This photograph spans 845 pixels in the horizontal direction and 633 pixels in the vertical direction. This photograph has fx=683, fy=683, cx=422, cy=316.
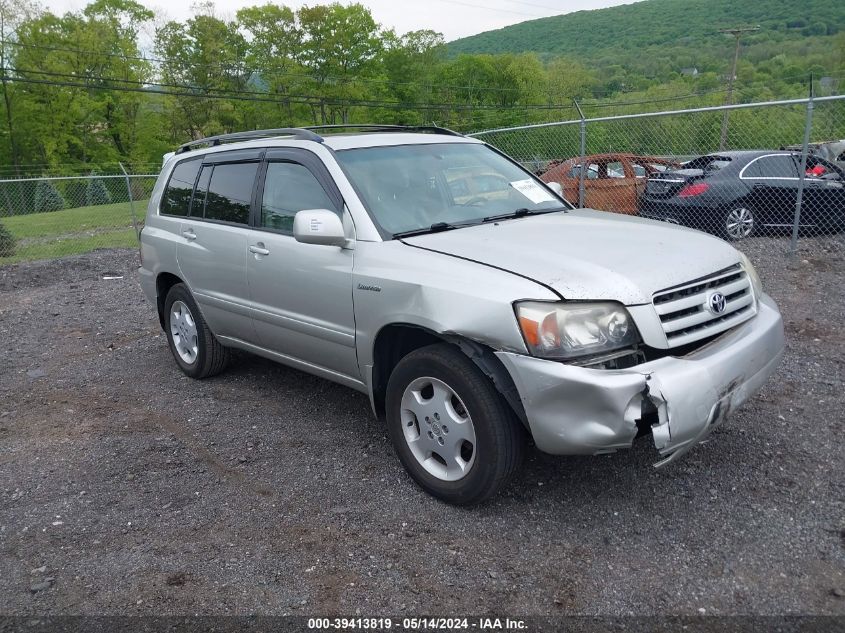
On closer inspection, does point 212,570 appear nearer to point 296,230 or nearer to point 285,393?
point 296,230

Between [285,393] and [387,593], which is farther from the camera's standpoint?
[285,393]

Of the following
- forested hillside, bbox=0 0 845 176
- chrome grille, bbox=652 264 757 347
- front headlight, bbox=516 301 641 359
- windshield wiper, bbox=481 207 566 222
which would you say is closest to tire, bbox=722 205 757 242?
windshield wiper, bbox=481 207 566 222

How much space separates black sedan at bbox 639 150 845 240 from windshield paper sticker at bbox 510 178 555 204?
5.93 meters

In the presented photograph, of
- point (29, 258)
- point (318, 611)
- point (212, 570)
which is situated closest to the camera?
point (318, 611)

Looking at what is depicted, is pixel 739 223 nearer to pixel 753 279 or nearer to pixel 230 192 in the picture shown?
pixel 753 279

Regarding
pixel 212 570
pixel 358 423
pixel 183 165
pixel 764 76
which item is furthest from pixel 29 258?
pixel 764 76

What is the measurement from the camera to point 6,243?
13.8 meters

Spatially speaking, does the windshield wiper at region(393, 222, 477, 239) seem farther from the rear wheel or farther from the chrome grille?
the rear wheel

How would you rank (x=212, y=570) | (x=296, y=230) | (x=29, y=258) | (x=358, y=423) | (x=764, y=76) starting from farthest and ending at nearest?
(x=764, y=76)
(x=29, y=258)
(x=358, y=423)
(x=296, y=230)
(x=212, y=570)

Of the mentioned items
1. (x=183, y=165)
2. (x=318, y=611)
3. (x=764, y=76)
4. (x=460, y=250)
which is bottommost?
Answer: (x=318, y=611)

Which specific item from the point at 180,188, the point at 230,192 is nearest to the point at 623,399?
the point at 230,192

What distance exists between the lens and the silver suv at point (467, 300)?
2836 mm

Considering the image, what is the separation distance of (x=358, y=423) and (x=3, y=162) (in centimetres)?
5504

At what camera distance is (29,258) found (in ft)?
45.1
